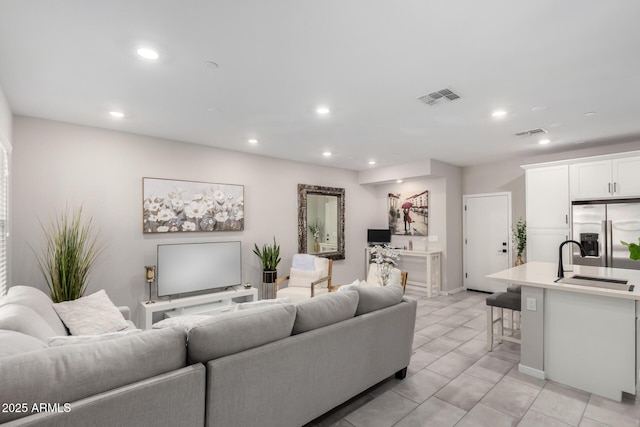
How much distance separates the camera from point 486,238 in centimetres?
618

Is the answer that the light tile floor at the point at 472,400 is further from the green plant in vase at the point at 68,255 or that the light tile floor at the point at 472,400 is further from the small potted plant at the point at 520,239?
the green plant in vase at the point at 68,255

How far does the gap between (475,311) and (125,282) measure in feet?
16.9

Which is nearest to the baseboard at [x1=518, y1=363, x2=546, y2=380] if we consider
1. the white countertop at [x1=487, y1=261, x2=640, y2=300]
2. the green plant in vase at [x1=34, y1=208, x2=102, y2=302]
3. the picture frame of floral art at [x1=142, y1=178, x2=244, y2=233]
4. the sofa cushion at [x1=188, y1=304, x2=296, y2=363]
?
the white countertop at [x1=487, y1=261, x2=640, y2=300]

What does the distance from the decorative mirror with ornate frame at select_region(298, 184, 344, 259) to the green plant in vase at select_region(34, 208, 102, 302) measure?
3.20 metres

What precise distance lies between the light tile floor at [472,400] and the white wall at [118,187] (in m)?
3.09

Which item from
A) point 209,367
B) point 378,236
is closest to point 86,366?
point 209,367

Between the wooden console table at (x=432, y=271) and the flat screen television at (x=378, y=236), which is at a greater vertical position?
the flat screen television at (x=378, y=236)

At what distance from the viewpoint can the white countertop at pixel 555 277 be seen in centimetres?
247

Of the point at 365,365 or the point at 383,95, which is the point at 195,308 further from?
the point at 383,95

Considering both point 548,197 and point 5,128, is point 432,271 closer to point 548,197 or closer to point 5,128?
point 548,197

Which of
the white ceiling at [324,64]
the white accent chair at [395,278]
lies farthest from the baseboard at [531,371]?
the white ceiling at [324,64]

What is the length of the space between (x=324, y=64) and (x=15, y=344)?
93.4 inches

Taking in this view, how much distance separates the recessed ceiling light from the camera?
2.10 meters

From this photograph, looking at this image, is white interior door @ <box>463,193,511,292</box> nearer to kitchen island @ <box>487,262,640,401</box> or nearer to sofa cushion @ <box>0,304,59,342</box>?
kitchen island @ <box>487,262,640,401</box>
